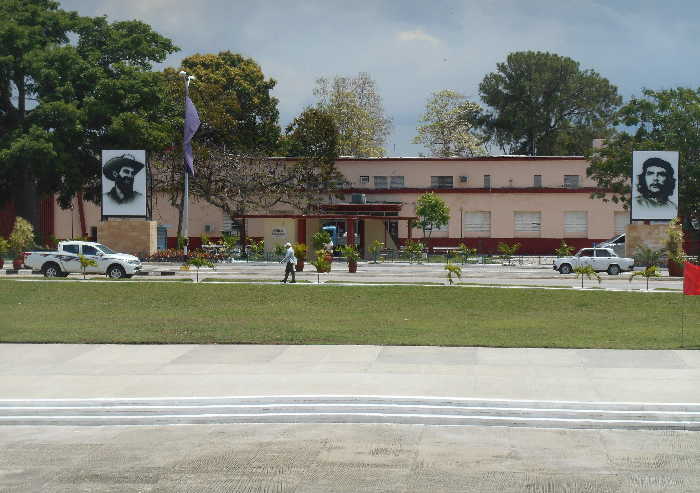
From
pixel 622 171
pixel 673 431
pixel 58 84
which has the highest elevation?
pixel 58 84

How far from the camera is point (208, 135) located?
68312 millimetres

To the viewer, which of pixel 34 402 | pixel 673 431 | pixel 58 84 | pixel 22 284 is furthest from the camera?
pixel 58 84

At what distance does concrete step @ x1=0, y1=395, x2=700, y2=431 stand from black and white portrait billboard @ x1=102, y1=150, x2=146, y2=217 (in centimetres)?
4009

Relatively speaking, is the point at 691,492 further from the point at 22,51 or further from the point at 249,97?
the point at 249,97

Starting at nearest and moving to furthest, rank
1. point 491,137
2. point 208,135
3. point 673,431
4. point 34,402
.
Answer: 1. point 673,431
2. point 34,402
3. point 208,135
4. point 491,137

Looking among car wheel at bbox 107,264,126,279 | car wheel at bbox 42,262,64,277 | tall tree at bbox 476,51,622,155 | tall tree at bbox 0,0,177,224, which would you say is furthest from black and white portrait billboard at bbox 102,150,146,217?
tall tree at bbox 476,51,622,155

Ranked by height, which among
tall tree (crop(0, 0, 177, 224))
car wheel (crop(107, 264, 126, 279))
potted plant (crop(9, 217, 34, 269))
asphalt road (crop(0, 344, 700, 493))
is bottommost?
asphalt road (crop(0, 344, 700, 493))

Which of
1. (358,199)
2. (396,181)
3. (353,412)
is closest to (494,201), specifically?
(396,181)

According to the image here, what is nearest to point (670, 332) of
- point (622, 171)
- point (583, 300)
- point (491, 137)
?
point (583, 300)

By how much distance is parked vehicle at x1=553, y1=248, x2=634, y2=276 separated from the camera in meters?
43.2

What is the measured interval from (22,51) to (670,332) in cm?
4841

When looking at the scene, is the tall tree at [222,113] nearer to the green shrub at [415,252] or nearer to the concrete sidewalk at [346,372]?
the green shrub at [415,252]

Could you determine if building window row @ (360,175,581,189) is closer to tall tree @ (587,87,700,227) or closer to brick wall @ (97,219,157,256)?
tall tree @ (587,87,700,227)

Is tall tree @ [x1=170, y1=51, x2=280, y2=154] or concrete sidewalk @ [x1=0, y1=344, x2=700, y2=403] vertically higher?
tall tree @ [x1=170, y1=51, x2=280, y2=154]
